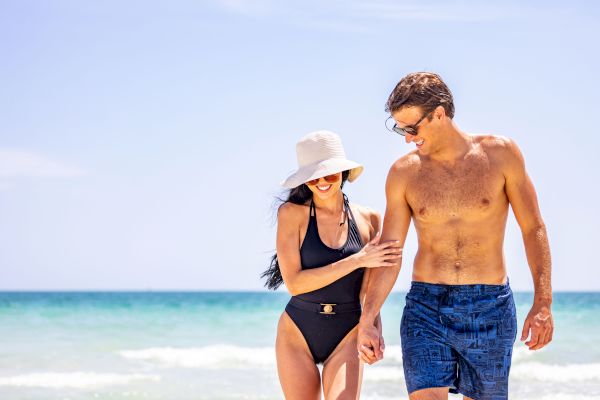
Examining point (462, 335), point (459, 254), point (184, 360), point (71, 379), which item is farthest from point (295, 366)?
point (184, 360)

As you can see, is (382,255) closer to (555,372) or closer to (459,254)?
(459,254)

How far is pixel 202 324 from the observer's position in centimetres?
2466

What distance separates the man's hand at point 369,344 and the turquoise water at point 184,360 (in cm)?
719

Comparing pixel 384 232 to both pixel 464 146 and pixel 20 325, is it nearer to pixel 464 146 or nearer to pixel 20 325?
pixel 464 146

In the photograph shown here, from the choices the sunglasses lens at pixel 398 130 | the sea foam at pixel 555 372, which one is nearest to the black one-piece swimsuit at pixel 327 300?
the sunglasses lens at pixel 398 130

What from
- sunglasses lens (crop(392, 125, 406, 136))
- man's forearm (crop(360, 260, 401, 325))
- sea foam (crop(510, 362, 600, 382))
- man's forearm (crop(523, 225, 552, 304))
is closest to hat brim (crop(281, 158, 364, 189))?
sunglasses lens (crop(392, 125, 406, 136))

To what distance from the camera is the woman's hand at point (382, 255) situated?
16.1ft

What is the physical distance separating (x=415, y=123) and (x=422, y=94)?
0.50ft

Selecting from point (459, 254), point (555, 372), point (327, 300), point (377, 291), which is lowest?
point (555, 372)

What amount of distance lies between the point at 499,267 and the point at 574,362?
11.1 meters

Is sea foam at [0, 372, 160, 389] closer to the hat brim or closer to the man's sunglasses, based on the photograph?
the hat brim

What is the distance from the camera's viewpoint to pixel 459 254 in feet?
15.7

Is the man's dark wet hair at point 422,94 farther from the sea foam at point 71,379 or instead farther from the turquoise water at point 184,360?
the sea foam at point 71,379

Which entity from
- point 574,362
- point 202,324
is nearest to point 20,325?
point 202,324
